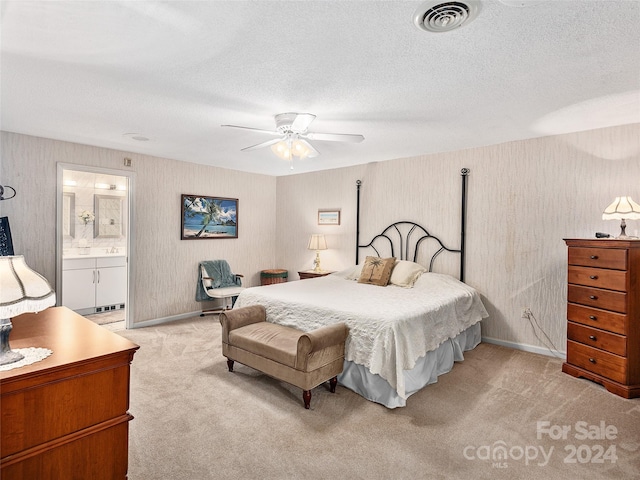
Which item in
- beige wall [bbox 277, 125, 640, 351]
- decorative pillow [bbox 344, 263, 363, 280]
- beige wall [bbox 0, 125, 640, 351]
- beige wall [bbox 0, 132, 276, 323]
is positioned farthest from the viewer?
decorative pillow [bbox 344, 263, 363, 280]

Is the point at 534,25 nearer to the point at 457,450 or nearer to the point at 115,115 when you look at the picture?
the point at 457,450

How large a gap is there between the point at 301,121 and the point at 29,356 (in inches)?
96.0

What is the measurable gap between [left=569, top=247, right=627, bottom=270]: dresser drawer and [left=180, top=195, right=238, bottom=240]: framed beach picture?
4.77m

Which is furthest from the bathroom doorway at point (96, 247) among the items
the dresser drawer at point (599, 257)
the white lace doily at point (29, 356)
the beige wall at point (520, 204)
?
the dresser drawer at point (599, 257)

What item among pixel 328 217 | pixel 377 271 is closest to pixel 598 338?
pixel 377 271

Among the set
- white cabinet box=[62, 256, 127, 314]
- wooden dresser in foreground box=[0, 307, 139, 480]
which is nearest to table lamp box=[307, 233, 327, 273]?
white cabinet box=[62, 256, 127, 314]

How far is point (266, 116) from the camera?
314 centimetres

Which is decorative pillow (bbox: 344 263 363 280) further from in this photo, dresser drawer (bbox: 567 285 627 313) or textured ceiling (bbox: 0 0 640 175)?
dresser drawer (bbox: 567 285 627 313)

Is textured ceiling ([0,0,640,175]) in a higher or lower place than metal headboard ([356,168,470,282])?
higher

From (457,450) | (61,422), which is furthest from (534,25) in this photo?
(61,422)

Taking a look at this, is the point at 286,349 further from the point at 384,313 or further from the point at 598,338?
the point at 598,338

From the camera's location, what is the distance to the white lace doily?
1.27m

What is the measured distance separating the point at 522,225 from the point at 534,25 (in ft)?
8.67

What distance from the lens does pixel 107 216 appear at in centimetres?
602
